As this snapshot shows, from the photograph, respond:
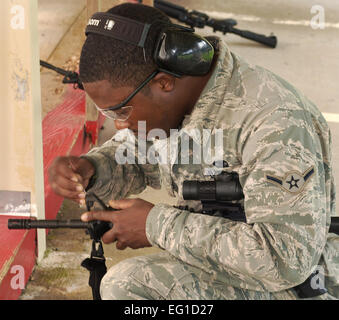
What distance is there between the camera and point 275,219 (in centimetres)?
142

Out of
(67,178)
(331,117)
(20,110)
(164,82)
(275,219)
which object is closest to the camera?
(275,219)

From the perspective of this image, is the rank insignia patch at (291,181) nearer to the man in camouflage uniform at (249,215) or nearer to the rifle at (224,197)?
the man in camouflage uniform at (249,215)

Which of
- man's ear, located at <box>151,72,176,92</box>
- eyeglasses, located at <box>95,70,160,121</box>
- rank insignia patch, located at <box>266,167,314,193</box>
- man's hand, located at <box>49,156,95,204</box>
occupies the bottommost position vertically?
man's hand, located at <box>49,156,95,204</box>

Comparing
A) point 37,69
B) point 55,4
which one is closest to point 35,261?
point 37,69

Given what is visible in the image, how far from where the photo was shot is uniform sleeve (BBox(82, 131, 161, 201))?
6.40 ft

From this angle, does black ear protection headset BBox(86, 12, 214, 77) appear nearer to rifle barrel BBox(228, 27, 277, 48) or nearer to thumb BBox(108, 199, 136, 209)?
thumb BBox(108, 199, 136, 209)

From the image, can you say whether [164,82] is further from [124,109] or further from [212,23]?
[212,23]

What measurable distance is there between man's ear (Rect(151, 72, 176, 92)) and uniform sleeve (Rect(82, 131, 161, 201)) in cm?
47

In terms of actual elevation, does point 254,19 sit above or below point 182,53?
below

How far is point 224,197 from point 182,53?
17.3 inches

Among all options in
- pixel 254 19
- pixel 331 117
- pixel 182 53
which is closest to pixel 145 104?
pixel 182 53

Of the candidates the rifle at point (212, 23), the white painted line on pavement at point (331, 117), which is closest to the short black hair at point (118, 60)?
the white painted line on pavement at point (331, 117)

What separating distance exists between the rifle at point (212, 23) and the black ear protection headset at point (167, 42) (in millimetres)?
4450

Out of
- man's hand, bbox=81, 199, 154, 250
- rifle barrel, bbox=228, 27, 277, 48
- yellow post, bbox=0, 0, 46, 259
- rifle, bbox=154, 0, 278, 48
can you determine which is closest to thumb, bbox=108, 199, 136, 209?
man's hand, bbox=81, 199, 154, 250
